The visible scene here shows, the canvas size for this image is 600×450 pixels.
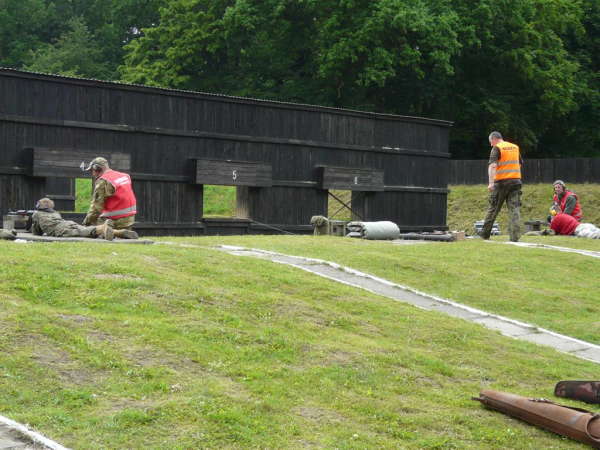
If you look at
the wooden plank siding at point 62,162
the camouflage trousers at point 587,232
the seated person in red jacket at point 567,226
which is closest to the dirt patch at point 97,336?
the wooden plank siding at point 62,162

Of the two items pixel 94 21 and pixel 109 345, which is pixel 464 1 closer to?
pixel 94 21

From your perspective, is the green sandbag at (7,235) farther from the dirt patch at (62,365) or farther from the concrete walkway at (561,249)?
the concrete walkway at (561,249)

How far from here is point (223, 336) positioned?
29.1 ft

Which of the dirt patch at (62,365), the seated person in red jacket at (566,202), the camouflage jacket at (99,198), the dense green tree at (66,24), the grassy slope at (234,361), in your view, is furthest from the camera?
the dense green tree at (66,24)

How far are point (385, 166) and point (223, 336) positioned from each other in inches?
864

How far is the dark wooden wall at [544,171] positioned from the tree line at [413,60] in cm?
288

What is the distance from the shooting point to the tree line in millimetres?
44594

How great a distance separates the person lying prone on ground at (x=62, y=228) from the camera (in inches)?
606

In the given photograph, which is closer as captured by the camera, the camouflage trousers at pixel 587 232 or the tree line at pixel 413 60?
the camouflage trousers at pixel 587 232

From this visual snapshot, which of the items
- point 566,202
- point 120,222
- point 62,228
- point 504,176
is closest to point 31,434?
point 62,228

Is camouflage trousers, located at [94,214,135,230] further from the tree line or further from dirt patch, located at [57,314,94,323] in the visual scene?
the tree line

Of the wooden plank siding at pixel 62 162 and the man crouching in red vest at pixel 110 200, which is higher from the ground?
the wooden plank siding at pixel 62 162

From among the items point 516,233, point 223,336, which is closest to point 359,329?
point 223,336

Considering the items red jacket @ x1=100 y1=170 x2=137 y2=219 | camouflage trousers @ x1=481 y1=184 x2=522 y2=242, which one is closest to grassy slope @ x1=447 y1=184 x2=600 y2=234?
camouflage trousers @ x1=481 y1=184 x2=522 y2=242
